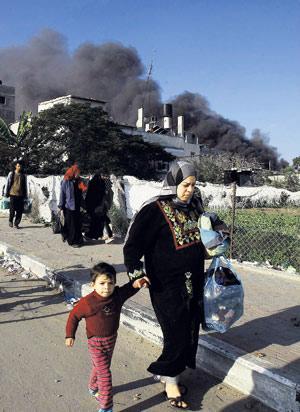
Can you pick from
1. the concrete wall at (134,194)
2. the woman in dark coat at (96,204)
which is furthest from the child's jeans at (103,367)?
the concrete wall at (134,194)

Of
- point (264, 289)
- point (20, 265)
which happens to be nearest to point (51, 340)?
point (264, 289)

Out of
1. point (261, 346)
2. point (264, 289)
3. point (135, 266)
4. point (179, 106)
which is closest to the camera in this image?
point (135, 266)

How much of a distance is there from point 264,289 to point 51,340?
109 inches

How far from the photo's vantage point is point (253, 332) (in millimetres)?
4383

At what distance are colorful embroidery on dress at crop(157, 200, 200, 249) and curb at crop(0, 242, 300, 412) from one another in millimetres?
1048

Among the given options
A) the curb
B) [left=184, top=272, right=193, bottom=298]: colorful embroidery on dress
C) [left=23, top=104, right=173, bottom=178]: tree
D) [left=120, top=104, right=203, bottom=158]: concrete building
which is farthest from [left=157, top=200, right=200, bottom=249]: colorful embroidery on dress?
[left=120, top=104, right=203, bottom=158]: concrete building

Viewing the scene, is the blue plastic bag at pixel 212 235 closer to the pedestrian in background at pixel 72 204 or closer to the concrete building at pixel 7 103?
the pedestrian in background at pixel 72 204

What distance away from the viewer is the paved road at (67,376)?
3.34 meters

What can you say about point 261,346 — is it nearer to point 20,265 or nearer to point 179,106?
point 20,265

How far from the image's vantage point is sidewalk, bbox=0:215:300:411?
3.38 m

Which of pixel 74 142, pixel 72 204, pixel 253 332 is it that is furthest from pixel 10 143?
pixel 253 332

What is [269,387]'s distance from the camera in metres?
3.33

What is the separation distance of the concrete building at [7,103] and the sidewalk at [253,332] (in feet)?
201

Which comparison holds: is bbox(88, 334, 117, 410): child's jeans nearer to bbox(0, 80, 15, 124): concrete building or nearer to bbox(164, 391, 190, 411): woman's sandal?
bbox(164, 391, 190, 411): woman's sandal
